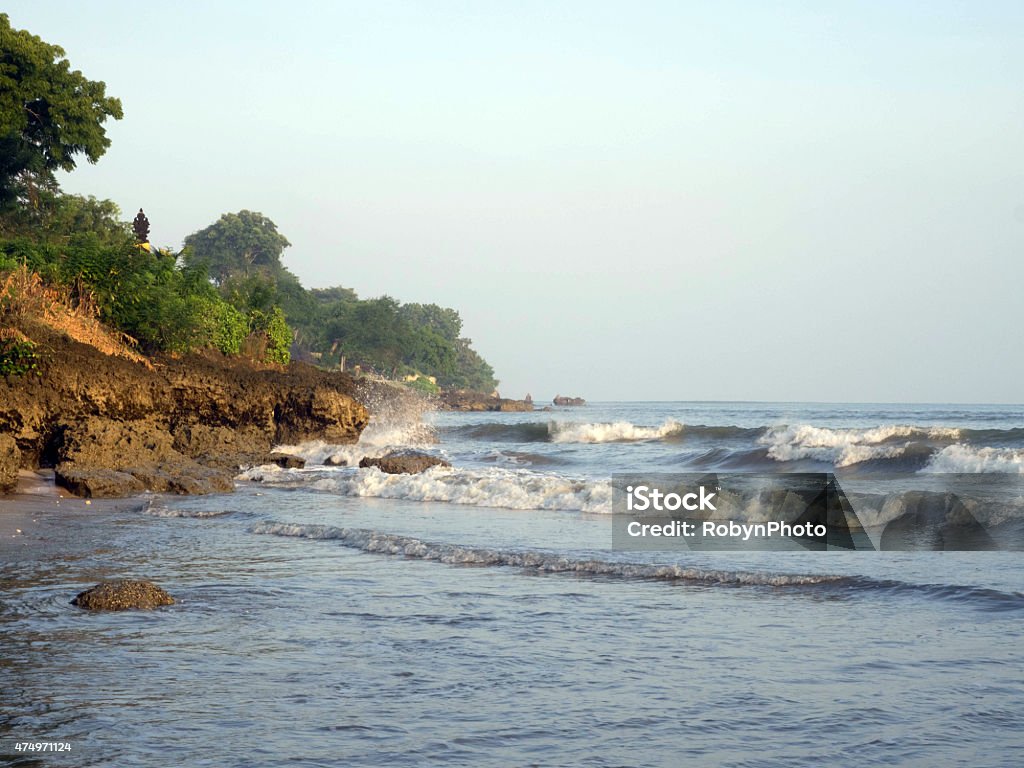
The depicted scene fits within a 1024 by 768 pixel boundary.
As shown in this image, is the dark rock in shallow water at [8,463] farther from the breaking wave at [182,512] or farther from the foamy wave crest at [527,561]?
the foamy wave crest at [527,561]

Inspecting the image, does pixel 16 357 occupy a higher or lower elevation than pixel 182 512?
higher

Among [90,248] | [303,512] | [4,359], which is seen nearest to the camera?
[303,512]

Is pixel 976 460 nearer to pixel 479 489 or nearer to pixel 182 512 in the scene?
pixel 479 489

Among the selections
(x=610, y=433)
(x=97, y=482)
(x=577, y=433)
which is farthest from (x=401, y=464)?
(x=577, y=433)

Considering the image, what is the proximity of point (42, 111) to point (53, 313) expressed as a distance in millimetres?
14866

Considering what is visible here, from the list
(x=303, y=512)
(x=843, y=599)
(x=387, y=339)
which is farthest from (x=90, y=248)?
(x=387, y=339)

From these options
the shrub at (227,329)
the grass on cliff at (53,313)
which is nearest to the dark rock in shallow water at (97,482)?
the grass on cliff at (53,313)

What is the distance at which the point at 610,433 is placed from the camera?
1789 inches

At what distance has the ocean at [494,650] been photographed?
192 inches

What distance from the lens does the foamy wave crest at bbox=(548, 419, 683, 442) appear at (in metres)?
44.8

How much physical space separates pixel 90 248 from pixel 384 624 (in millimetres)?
15190

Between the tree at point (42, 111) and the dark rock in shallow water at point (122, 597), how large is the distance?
2421 centimetres

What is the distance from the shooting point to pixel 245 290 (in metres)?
28.8

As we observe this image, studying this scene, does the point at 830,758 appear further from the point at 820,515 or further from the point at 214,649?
the point at 820,515
